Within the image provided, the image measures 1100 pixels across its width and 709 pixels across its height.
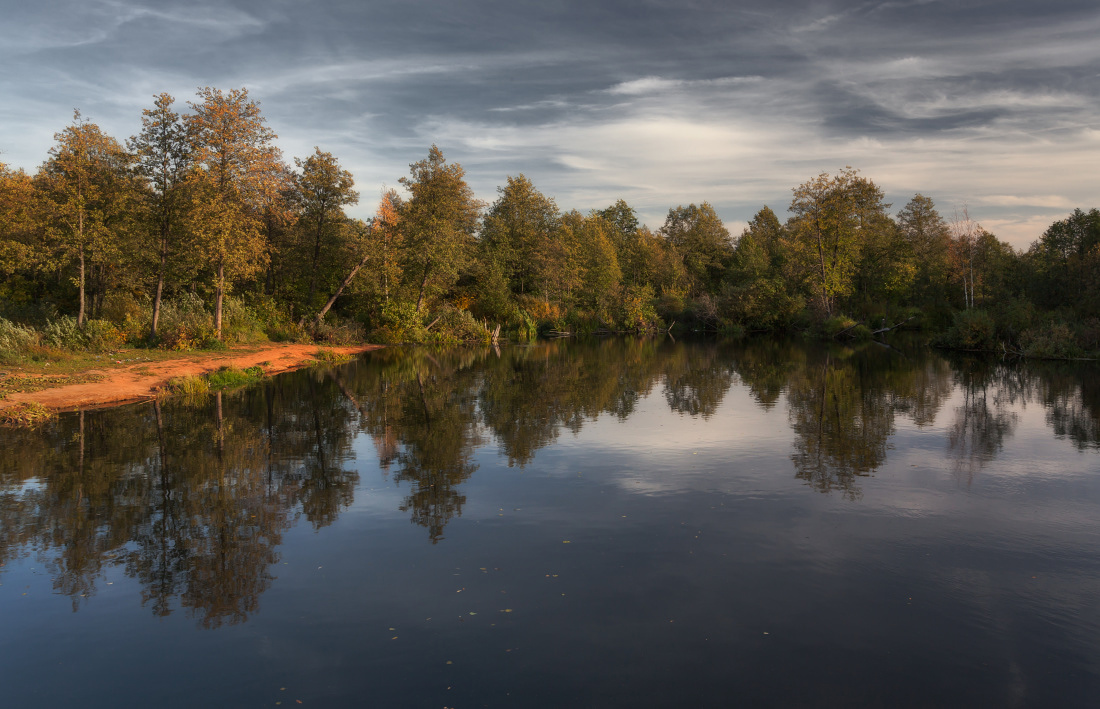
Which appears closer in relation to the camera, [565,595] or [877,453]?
[565,595]

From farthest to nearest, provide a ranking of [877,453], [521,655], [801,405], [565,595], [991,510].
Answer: [801,405]
[877,453]
[991,510]
[565,595]
[521,655]

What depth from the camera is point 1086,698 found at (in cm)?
538

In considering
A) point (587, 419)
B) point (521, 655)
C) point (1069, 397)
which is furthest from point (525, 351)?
point (521, 655)

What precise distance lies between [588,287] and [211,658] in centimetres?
6357

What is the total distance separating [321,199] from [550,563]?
39940 mm

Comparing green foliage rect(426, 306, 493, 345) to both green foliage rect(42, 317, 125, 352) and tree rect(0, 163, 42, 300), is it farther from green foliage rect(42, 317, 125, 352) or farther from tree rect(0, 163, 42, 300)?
tree rect(0, 163, 42, 300)

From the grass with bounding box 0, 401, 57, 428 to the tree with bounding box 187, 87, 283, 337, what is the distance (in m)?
14.7

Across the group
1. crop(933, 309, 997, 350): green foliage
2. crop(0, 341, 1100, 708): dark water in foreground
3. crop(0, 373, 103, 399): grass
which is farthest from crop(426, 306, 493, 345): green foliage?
crop(933, 309, 997, 350): green foliage

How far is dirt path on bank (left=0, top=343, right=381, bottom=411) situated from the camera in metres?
18.5

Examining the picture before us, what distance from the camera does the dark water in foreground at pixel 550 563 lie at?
574 centimetres

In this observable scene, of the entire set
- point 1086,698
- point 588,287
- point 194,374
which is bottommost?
point 1086,698

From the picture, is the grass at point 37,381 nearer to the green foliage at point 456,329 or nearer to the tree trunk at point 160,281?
the tree trunk at point 160,281

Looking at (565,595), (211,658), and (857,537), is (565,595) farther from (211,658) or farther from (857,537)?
(857,537)

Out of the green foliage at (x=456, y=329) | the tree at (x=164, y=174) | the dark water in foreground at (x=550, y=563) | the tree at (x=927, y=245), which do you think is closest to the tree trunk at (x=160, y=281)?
the tree at (x=164, y=174)
